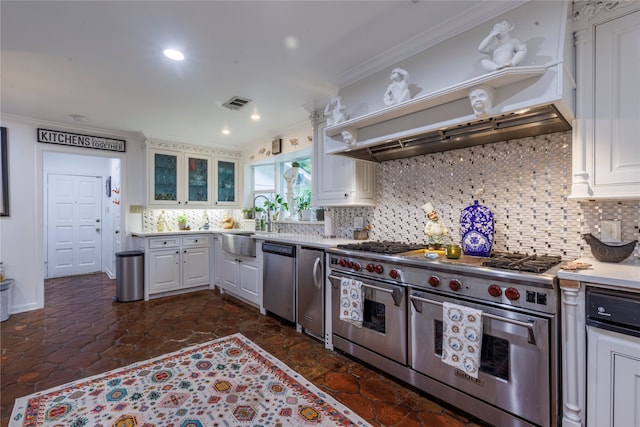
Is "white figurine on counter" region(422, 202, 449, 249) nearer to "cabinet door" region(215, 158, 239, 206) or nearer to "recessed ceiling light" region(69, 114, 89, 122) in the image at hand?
"cabinet door" region(215, 158, 239, 206)

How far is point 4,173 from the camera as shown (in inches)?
146

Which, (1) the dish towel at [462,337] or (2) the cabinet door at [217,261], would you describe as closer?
(1) the dish towel at [462,337]

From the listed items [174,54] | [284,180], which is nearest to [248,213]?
[284,180]

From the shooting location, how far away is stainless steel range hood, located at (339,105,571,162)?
5.90 ft

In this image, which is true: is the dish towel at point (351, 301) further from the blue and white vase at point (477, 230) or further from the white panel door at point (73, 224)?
the white panel door at point (73, 224)

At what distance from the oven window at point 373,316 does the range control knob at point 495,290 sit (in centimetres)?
83

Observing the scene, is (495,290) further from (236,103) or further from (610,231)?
(236,103)

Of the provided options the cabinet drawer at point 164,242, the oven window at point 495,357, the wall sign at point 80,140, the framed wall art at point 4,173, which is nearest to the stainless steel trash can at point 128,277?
the cabinet drawer at point 164,242

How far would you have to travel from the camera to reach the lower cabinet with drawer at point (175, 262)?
4.35 m

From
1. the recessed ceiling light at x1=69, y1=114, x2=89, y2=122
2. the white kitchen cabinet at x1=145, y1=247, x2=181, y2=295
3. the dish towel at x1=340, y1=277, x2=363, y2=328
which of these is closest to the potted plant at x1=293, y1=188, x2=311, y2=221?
the dish towel at x1=340, y1=277, x2=363, y2=328

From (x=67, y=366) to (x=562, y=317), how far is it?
3469 mm

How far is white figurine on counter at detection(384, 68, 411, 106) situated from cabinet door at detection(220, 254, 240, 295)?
301cm

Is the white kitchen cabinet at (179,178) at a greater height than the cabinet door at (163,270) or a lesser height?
greater

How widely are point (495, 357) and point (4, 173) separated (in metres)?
5.43
